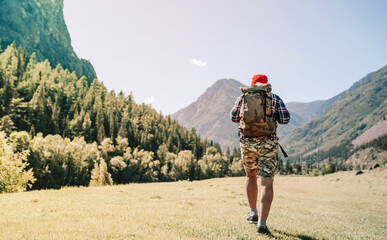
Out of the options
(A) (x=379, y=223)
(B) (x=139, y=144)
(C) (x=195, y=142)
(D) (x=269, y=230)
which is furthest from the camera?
(C) (x=195, y=142)

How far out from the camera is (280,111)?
268 inches

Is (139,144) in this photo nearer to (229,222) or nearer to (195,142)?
(195,142)

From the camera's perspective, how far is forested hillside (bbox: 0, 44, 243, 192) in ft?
236

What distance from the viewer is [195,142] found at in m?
158

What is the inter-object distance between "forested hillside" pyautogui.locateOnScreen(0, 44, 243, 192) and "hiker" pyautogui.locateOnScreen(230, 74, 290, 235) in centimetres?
6363

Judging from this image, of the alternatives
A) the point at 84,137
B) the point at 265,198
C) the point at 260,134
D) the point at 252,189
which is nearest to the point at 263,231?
the point at 265,198

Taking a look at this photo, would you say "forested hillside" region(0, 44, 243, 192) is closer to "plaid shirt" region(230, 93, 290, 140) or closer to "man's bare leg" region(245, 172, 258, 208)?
"man's bare leg" region(245, 172, 258, 208)

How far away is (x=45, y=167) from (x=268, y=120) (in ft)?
253

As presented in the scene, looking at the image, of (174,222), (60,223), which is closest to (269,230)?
(174,222)

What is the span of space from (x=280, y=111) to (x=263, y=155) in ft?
4.66

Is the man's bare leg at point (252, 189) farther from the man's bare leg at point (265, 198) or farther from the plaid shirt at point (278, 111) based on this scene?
the plaid shirt at point (278, 111)

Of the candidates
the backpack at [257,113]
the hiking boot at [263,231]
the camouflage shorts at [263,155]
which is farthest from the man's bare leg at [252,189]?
the backpack at [257,113]

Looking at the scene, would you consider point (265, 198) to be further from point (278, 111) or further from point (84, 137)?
point (84, 137)

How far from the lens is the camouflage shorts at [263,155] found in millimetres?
6336
